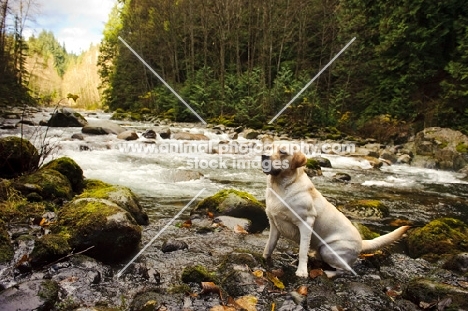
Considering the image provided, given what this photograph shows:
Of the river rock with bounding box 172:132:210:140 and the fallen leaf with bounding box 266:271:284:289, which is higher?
the river rock with bounding box 172:132:210:140

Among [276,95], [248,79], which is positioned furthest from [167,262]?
[248,79]

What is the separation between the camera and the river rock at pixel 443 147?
48.4ft

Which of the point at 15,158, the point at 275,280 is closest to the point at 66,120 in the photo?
the point at 15,158

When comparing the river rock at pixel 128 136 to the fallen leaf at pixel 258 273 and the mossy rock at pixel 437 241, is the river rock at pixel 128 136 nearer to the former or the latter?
the mossy rock at pixel 437 241

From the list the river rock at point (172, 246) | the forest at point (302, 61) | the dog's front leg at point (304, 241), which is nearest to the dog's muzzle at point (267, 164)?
the dog's front leg at point (304, 241)

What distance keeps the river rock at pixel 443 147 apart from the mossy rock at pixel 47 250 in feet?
50.2

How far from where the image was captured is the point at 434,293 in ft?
11.6

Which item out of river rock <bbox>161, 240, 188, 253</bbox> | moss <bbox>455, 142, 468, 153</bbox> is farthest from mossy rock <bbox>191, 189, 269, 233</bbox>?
moss <bbox>455, 142, 468, 153</bbox>

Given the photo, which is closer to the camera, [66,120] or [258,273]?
[258,273]

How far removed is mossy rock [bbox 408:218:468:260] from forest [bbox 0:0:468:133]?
1542 cm

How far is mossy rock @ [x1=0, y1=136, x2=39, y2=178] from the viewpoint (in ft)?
21.7

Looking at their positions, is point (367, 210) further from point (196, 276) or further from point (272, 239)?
point (196, 276)

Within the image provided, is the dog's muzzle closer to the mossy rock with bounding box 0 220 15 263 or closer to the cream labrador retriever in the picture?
the cream labrador retriever

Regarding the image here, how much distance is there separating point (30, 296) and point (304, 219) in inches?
106
